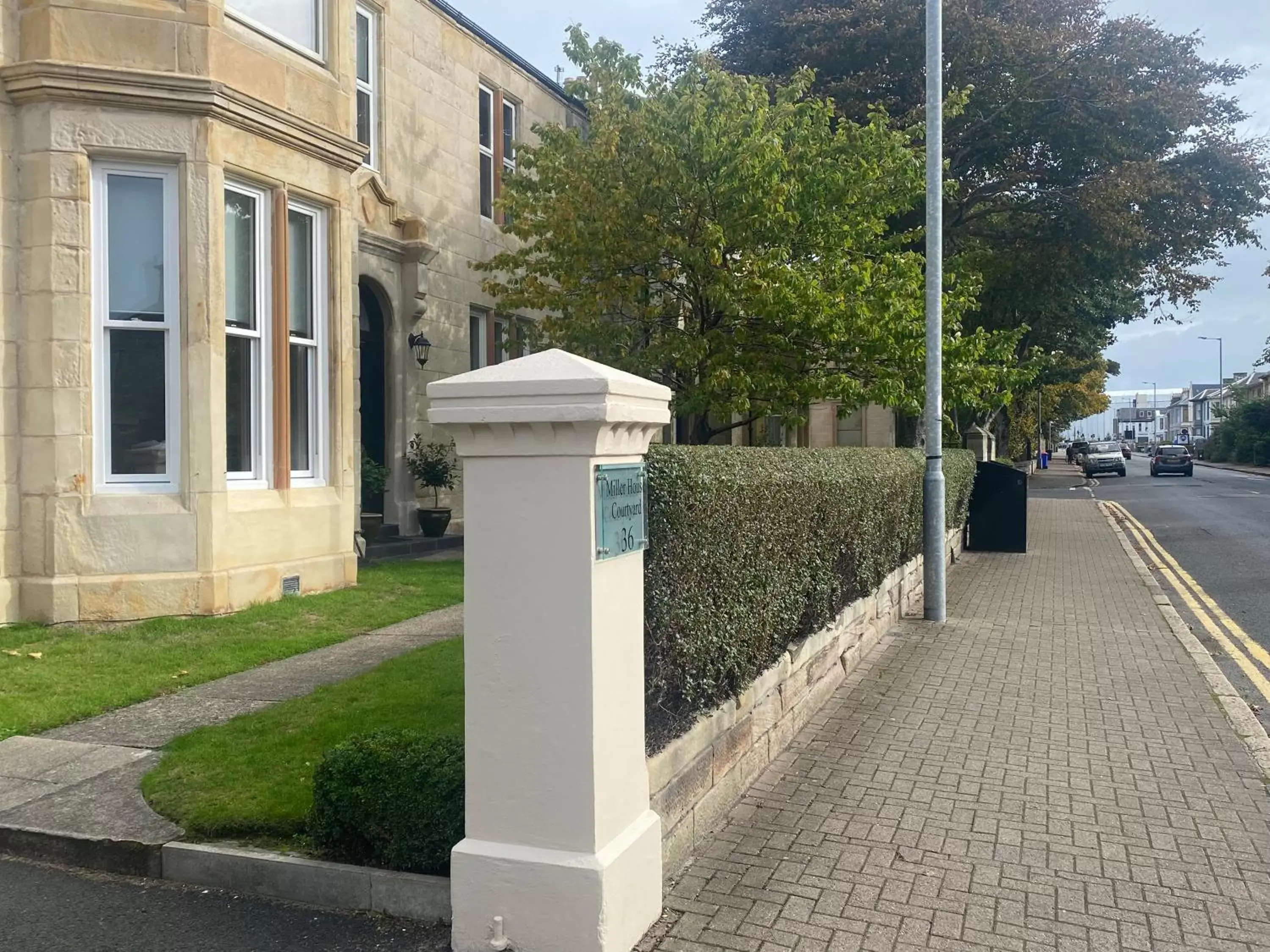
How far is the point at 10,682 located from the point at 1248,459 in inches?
2910

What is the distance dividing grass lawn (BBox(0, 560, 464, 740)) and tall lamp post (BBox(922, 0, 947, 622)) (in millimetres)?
4872

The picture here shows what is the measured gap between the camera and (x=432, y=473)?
1514 centimetres

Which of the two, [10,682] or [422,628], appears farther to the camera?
[422,628]

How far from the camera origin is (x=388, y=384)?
1536 cm

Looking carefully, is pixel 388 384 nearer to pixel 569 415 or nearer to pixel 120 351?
pixel 120 351

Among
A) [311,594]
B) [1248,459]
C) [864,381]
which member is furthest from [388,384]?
[1248,459]

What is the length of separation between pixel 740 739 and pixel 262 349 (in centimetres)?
671

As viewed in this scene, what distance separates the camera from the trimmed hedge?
4480 millimetres

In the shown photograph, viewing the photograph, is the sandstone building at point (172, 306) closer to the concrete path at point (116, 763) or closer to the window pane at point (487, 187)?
the concrete path at point (116, 763)

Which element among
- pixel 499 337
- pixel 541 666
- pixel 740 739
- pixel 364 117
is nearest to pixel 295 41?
pixel 364 117

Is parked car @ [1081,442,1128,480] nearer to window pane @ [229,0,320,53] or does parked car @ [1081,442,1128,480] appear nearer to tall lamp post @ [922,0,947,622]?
tall lamp post @ [922,0,947,622]

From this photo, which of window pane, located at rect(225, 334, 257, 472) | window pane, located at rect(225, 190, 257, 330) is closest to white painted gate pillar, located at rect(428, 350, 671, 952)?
window pane, located at rect(225, 334, 257, 472)

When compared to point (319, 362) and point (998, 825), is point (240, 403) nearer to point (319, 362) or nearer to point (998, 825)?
point (319, 362)

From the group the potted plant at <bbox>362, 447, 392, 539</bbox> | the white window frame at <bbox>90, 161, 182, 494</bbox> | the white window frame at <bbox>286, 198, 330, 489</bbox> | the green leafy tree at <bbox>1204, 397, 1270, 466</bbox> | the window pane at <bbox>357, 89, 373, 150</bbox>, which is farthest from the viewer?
the green leafy tree at <bbox>1204, 397, 1270, 466</bbox>
